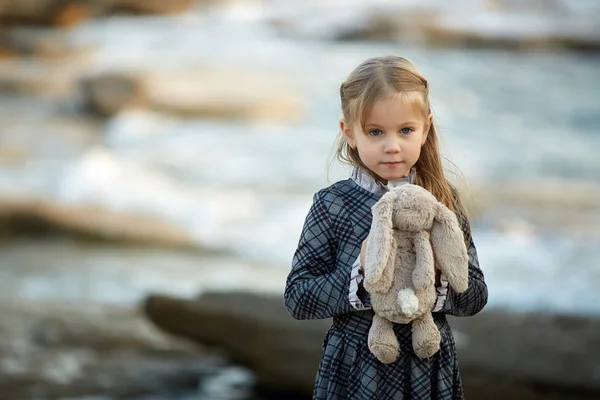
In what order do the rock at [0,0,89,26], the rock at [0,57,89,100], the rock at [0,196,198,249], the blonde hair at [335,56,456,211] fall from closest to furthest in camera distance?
the blonde hair at [335,56,456,211]
the rock at [0,196,198,249]
the rock at [0,57,89,100]
the rock at [0,0,89,26]

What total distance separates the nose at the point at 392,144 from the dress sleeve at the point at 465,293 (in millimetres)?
177

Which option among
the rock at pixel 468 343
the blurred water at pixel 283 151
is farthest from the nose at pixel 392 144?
the blurred water at pixel 283 151

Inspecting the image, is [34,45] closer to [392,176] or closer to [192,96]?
[192,96]

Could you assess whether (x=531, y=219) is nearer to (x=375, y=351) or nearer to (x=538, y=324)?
(x=538, y=324)

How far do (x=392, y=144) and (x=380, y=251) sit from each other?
0.64ft

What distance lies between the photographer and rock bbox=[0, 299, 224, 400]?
13.2 ft

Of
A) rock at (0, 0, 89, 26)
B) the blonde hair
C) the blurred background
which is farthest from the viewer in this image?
rock at (0, 0, 89, 26)

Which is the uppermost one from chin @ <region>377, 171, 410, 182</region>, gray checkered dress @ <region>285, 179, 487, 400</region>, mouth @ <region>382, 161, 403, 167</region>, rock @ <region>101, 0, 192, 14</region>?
rock @ <region>101, 0, 192, 14</region>

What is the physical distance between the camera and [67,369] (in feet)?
13.9

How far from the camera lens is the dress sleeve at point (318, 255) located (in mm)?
1717

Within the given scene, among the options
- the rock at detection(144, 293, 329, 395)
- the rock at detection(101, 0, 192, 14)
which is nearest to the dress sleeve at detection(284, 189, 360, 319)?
the rock at detection(144, 293, 329, 395)

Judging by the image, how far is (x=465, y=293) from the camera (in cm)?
170

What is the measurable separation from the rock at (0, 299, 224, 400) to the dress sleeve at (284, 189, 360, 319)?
236 cm

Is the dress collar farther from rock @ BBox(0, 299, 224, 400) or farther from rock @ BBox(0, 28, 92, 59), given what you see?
rock @ BBox(0, 28, 92, 59)
